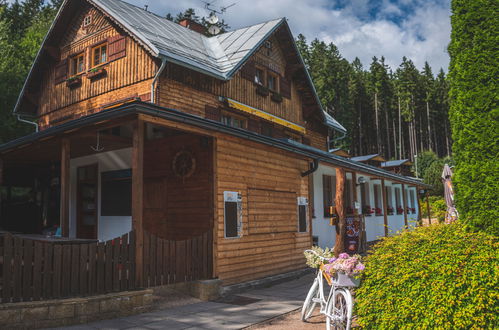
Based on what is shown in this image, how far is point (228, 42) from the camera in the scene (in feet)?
57.3

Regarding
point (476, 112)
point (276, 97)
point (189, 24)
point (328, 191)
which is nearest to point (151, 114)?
point (476, 112)

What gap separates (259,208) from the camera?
10609 mm

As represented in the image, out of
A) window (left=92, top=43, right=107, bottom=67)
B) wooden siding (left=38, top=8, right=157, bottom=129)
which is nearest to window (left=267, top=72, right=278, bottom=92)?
wooden siding (left=38, top=8, right=157, bottom=129)

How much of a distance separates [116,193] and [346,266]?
26.5 ft

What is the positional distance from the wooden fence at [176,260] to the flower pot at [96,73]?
7.82m

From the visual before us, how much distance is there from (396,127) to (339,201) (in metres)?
55.4

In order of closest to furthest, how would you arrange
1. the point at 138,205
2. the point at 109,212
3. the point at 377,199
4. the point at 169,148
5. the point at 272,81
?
the point at 138,205 → the point at 169,148 → the point at 109,212 → the point at 272,81 → the point at 377,199

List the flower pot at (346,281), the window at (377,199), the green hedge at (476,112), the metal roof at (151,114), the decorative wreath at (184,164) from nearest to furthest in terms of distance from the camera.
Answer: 1. the green hedge at (476,112)
2. the flower pot at (346,281)
3. the metal roof at (151,114)
4. the decorative wreath at (184,164)
5. the window at (377,199)

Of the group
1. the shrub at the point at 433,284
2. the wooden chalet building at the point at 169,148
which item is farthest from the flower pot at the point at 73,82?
the shrub at the point at 433,284

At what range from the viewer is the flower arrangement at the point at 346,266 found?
5.63 metres

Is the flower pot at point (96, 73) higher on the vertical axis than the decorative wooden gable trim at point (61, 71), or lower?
lower

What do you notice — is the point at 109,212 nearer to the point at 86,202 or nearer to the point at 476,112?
the point at 86,202

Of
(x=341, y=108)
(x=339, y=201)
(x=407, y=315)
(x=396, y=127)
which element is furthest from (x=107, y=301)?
(x=396, y=127)

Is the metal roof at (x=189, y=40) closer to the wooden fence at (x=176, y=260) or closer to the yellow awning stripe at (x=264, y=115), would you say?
the yellow awning stripe at (x=264, y=115)
